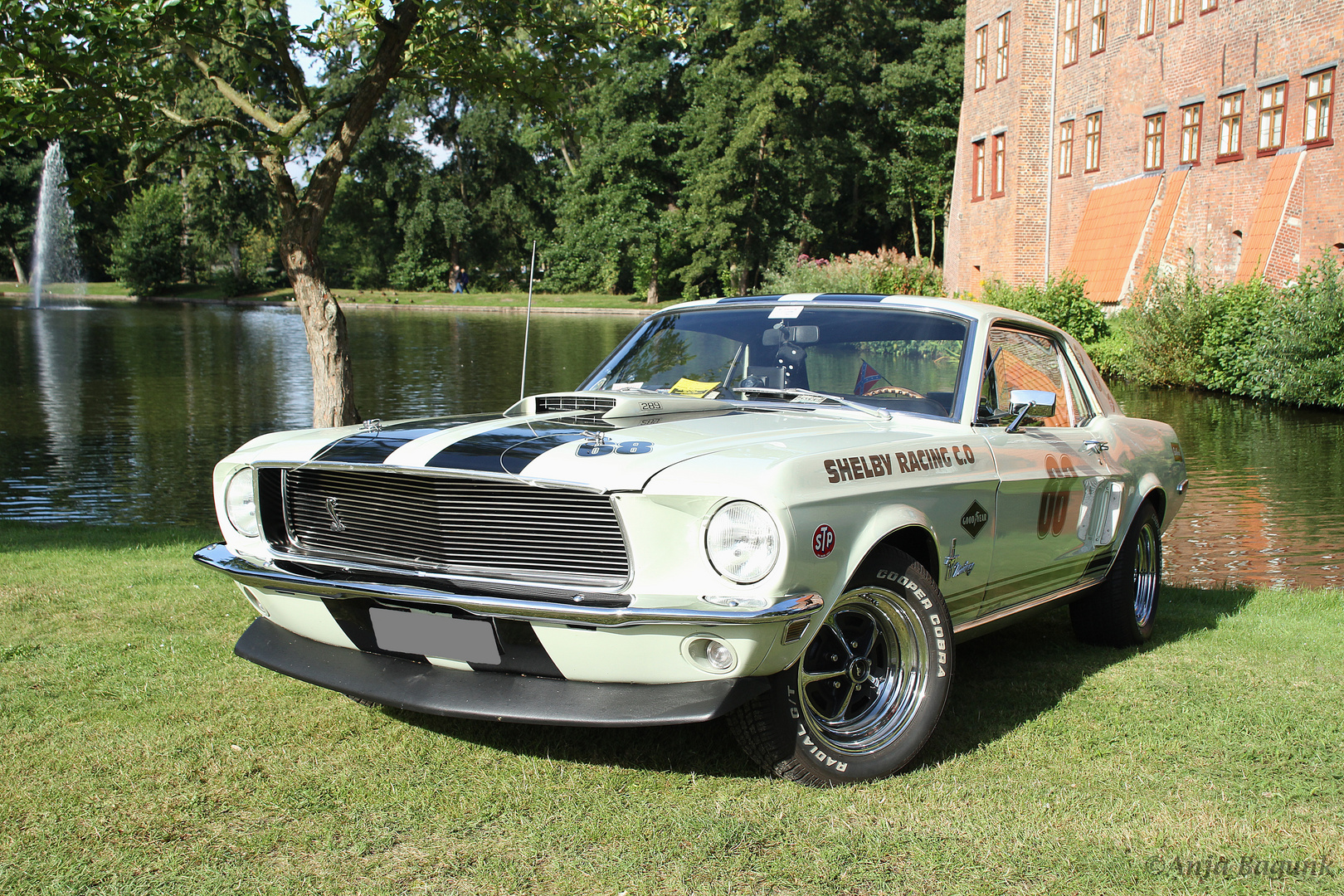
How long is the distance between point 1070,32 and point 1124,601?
1246 inches

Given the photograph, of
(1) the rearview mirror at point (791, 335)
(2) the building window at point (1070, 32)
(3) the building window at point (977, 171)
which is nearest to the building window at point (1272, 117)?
(2) the building window at point (1070, 32)

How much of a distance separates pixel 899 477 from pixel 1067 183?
32.7 metres

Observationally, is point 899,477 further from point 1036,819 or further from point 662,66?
point 662,66

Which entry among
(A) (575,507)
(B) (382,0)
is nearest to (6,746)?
(A) (575,507)

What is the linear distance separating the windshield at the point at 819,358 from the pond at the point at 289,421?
4791 millimetres

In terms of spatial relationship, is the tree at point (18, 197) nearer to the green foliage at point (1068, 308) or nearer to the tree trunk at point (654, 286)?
the tree trunk at point (654, 286)

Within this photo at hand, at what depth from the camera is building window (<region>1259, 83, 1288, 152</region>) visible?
24938mm

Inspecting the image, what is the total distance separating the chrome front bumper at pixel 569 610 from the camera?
3.09 metres

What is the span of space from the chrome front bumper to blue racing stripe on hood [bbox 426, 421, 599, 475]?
38 cm

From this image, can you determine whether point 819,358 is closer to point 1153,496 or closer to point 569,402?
point 569,402

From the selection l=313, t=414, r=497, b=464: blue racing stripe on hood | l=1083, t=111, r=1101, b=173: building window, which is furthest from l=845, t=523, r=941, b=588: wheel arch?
l=1083, t=111, r=1101, b=173: building window

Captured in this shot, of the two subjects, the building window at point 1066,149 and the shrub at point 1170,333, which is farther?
the building window at point 1066,149

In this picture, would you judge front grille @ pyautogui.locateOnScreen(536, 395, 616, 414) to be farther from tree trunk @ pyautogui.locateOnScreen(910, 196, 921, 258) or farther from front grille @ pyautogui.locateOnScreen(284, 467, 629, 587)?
tree trunk @ pyautogui.locateOnScreen(910, 196, 921, 258)

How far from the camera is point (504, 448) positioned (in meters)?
3.53
